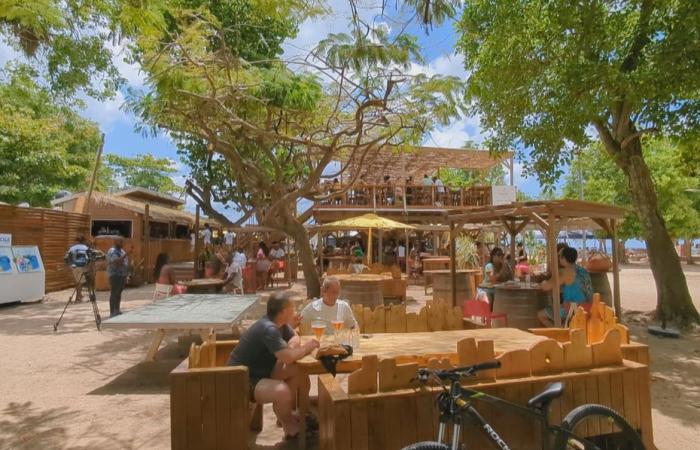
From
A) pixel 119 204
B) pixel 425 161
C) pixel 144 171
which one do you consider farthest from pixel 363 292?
pixel 144 171

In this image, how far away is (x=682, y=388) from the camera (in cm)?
482

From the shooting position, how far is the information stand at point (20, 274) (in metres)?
10.8

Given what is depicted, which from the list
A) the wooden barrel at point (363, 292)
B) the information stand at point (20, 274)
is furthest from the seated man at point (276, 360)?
the information stand at point (20, 274)

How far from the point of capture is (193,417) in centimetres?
278

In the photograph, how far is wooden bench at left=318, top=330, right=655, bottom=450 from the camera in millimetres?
2527

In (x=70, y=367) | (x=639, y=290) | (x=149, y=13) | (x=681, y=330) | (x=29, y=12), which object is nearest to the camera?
(x=29, y=12)

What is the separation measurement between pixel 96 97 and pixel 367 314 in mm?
6608

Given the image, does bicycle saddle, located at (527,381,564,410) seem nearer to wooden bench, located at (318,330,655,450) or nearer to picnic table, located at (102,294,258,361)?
wooden bench, located at (318,330,655,450)

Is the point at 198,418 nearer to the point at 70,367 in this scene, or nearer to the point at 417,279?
the point at 70,367

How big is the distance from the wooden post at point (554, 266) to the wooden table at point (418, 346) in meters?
2.11

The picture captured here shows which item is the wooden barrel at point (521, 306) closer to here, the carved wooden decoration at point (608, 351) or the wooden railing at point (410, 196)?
the carved wooden decoration at point (608, 351)

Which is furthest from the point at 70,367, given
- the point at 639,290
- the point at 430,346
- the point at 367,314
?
the point at 639,290

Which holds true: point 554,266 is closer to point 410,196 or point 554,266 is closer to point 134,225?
point 410,196

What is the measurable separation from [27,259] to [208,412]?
1121cm
